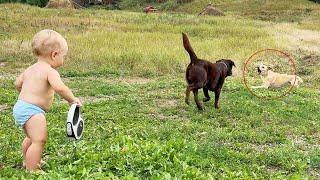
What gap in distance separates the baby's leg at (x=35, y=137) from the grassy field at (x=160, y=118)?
20 centimetres

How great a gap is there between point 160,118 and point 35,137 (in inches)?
179

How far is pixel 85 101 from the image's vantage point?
39.1ft

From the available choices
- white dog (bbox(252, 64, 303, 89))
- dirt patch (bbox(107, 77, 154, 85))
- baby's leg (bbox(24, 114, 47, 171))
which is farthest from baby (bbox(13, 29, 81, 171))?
dirt patch (bbox(107, 77, 154, 85))

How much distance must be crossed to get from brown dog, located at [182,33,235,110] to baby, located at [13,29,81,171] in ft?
14.8

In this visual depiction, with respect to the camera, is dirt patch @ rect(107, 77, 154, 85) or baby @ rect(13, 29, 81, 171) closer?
baby @ rect(13, 29, 81, 171)

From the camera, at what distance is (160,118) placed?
10062 millimetres

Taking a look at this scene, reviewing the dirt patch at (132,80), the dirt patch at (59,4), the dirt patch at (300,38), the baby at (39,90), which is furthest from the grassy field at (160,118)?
the dirt patch at (59,4)

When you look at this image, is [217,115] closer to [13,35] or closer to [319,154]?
[319,154]

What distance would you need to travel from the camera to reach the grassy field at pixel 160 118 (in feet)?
20.0

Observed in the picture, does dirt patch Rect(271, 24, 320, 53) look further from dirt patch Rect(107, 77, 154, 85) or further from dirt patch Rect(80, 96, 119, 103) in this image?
dirt patch Rect(80, 96, 119, 103)

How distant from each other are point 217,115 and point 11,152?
4620 millimetres

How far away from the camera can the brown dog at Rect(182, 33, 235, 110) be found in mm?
10289

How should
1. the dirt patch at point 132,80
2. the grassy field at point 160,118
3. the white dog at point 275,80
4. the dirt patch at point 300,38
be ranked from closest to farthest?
the grassy field at point 160,118
the white dog at point 275,80
the dirt patch at point 132,80
the dirt patch at point 300,38

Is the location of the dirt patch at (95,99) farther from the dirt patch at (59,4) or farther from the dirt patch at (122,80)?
the dirt patch at (59,4)
